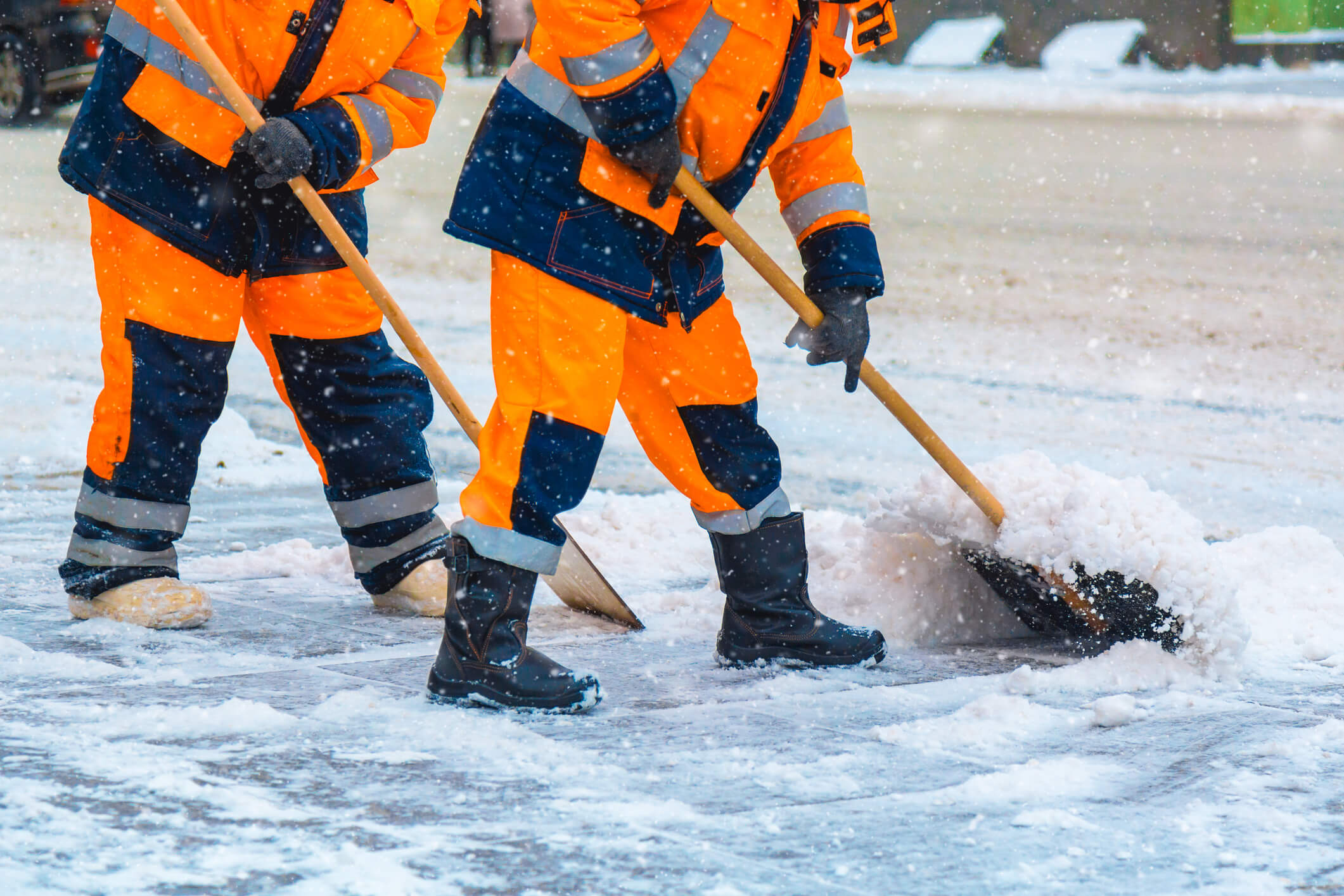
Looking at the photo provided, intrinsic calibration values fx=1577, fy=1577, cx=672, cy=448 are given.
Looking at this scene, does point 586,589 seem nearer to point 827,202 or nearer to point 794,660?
point 794,660

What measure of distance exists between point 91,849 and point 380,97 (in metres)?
1.86

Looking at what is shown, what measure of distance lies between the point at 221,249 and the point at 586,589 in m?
1.06

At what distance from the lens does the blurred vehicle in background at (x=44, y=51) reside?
13.0 m

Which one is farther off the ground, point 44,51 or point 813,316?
point 44,51

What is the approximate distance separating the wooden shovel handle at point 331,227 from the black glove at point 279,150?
26 mm

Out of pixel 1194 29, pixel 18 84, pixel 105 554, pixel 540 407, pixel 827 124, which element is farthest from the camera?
pixel 1194 29

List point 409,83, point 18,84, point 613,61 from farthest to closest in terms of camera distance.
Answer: point 18,84 < point 409,83 < point 613,61

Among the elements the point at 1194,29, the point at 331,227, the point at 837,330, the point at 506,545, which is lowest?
the point at 506,545

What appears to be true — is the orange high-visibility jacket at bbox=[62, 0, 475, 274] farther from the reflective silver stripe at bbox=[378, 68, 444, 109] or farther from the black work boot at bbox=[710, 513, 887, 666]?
the black work boot at bbox=[710, 513, 887, 666]

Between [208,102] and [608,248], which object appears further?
[208,102]

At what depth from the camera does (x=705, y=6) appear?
9.02ft

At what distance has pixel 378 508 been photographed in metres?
3.53

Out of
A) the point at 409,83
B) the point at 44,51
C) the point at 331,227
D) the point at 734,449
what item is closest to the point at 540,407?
the point at 734,449

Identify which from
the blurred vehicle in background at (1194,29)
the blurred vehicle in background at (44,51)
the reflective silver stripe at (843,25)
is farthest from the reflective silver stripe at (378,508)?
the blurred vehicle in background at (1194,29)
